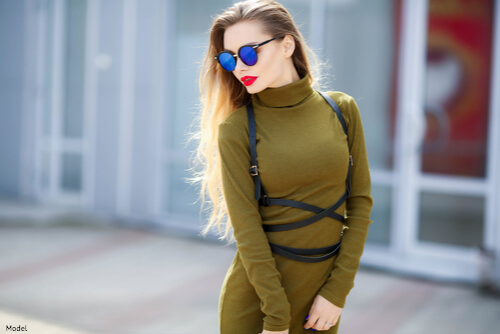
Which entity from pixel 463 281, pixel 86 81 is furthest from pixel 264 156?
pixel 86 81

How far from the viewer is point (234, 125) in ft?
5.67

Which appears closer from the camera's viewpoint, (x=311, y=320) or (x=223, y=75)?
(x=311, y=320)

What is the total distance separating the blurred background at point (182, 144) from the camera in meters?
4.96

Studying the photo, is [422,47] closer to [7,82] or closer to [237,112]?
[237,112]

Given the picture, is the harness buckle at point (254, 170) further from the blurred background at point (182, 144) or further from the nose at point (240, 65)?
the blurred background at point (182, 144)

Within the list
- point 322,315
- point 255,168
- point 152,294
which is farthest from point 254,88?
point 152,294

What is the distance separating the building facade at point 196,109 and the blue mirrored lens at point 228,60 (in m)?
0.99

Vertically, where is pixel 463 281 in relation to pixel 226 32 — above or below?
below

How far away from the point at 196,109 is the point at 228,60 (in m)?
5.00

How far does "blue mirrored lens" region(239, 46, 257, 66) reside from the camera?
1692mm

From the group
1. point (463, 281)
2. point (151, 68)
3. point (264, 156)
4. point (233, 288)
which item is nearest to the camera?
point (264, 156)

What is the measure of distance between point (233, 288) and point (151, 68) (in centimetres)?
556

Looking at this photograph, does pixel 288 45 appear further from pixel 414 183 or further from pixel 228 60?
pixel 414 183

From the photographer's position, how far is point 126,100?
23.9 ft
